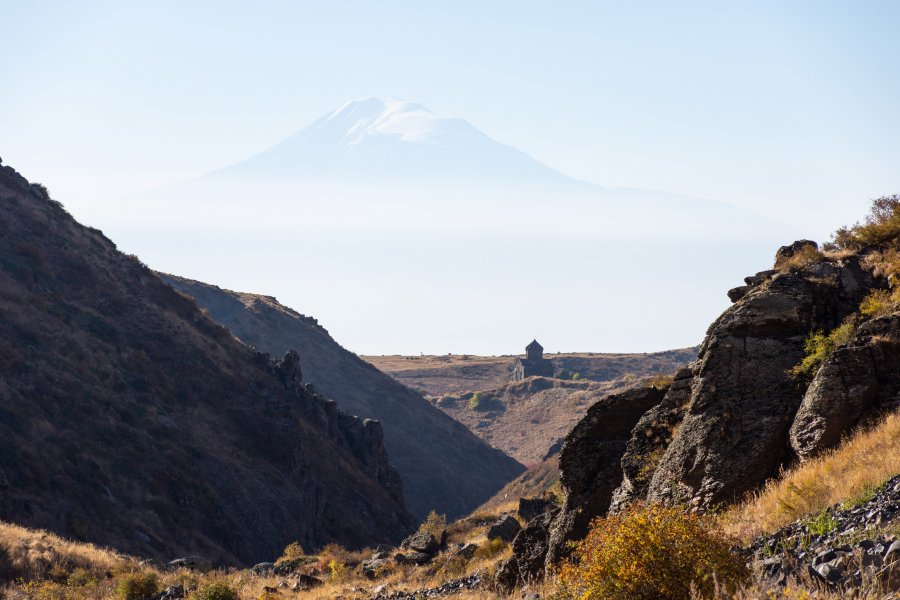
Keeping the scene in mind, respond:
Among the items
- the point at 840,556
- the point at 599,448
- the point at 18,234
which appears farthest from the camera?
the point at 18,234

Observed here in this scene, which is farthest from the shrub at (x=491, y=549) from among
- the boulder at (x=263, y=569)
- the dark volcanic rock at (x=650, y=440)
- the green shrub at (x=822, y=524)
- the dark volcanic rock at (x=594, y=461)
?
the green shrub at (x=822, y=524)

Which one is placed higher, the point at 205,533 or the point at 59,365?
the point at 59,365

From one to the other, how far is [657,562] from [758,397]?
7.13 metres

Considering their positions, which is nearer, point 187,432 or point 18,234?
point 187,432

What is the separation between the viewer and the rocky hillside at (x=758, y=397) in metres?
15.0

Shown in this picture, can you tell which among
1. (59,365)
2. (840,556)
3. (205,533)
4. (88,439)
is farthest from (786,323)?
(59,365)

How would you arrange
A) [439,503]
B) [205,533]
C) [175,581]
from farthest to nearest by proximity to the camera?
[439,503], [205,533], [175,581]

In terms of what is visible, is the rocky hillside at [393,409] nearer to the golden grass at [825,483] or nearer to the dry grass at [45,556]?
the dry grass at [45,556]

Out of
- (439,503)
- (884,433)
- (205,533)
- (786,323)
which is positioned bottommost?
(439,503)

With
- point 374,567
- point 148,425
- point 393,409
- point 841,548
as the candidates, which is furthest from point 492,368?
point 841,548

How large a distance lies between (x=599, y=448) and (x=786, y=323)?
15.5ft

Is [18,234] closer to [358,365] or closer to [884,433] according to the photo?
[358,365]

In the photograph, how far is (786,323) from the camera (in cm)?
1723

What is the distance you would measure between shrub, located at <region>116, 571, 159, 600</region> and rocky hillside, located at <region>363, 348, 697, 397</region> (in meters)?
112
